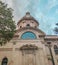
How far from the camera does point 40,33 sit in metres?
28.0

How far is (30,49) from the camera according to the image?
25.4 m

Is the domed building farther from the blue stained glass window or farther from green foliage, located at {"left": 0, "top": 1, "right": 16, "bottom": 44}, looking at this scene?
green foliage, located at {"left": 0, "top": 1, "right": 16, "bottom": 44}

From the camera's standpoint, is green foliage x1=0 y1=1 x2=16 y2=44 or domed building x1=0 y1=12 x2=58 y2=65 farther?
domed building x1=0 y1=12 x2=58 y2=65

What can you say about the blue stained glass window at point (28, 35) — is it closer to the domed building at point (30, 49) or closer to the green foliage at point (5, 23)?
the domed building at point (30, 49)

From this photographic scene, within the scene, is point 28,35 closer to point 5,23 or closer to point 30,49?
point 30,49

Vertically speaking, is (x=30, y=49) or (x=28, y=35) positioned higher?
(x=28, y=35)

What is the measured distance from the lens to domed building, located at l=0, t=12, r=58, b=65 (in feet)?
79.4

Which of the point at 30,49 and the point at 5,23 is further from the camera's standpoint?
the point at 30,49

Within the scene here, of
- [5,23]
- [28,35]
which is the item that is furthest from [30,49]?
[5,23]

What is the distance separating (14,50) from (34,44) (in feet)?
13.5

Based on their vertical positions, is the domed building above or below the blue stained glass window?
below

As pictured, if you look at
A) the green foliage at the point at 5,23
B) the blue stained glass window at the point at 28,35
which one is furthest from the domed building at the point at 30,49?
the green foliage at the point at 5,23

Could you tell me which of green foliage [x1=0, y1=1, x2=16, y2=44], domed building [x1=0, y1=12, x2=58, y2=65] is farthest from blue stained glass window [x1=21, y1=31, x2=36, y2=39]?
green foliage [x1=0, y1=1, x2=16, y2=44]

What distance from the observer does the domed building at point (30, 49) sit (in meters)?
24.2
